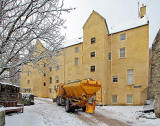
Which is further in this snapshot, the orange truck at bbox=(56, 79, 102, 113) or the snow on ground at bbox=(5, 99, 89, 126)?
the orange truck at bbox=(56, 79, 102, 113)

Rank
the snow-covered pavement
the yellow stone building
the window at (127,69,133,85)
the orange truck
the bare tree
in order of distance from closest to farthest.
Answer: the bare tree, the snow-covered pavement, the orange truck, the yellow stone building, the window at (127,69,133,85)

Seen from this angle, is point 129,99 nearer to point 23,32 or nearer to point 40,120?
point 40,120

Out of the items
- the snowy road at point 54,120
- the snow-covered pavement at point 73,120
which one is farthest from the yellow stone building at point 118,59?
the snowy road at point 54,120

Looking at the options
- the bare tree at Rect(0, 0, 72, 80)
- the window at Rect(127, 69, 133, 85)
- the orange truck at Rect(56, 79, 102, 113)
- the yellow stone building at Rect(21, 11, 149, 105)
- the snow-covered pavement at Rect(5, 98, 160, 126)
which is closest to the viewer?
the bare tree at Rect(0, 0, 72, 80)

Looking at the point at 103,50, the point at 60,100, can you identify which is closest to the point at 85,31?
the point at 103,50

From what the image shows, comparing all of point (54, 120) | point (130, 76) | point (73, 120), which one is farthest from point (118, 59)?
point (54, 120)

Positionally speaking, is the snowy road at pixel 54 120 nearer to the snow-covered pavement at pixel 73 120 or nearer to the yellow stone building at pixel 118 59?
the snow-covered pavement at pixel 73 120

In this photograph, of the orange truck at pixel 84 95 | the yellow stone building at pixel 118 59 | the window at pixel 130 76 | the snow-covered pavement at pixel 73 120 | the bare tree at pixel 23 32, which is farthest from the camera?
the window at pixel 130 76

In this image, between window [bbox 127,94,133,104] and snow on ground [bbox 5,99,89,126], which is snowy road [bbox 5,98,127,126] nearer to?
snow on ground [bbox 5,99,89,126]

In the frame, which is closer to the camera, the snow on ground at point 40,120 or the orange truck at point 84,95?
the snow on ground at point 40,120

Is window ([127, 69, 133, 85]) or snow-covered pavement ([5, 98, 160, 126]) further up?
window ([127, 69, 133, 85])

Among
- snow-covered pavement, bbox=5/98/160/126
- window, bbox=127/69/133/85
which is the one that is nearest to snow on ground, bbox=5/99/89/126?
snow-covered pavement, bbox=5/98/160/126

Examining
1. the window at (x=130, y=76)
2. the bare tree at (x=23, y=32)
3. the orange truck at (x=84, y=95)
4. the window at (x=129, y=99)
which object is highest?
the bare tree at (x=23, y=32)

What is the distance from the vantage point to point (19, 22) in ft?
19.9
